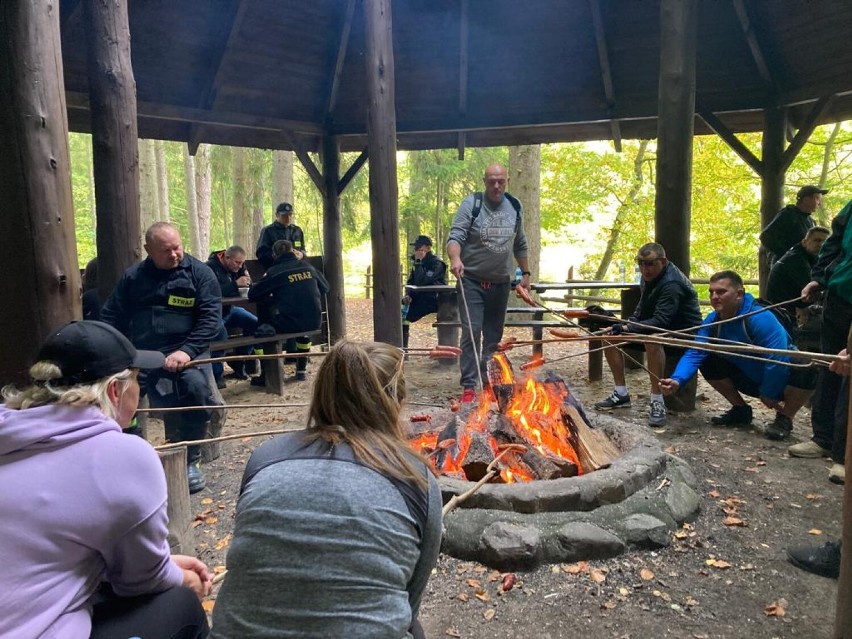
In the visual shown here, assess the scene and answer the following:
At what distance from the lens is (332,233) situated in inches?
366

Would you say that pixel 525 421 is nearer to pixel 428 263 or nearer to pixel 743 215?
pixel 428 263

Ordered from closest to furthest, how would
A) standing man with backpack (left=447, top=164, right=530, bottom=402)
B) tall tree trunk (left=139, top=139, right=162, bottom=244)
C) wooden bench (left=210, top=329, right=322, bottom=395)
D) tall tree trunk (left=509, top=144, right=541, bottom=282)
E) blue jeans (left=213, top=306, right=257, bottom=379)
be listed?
standing man with backpack (left=447, top=164, right=530, bottom=402), wooden bench (left=210, top=329, right=322, bottom=395), blue jeans (left=213, top=306, right=257, bottom=379), tall tree trunk (left=509, top=144, right=541, bottom=282), tall tree trunk (left=139, top=139, right=162, bottom=244)

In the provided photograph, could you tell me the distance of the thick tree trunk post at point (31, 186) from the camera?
8.66ft

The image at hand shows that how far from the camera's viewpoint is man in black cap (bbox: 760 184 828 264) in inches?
250

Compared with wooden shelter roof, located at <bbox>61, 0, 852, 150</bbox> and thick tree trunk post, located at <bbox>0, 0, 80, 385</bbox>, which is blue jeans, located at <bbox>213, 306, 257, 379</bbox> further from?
thick tree trunk post, located at <bbox>0, 0, 80, 385</bbox>

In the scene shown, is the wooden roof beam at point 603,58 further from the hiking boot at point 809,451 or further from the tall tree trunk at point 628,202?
the tall tree trunk at point 628,202

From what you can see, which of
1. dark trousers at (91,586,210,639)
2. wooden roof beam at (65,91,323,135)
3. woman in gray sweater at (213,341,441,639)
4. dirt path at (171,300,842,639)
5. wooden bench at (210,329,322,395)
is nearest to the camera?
woman in gray sweater at (213,341,441,639)

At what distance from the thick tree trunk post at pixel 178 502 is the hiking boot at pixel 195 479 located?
0.98 metres

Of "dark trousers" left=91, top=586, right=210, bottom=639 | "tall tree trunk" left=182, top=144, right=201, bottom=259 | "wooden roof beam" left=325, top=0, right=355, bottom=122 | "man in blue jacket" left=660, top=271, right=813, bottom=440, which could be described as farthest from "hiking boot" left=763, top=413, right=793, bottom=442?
"tall tree trunk" left=182, top=144, right=201, bottom=259

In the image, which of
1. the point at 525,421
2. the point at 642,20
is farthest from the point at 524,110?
the point at 525,421

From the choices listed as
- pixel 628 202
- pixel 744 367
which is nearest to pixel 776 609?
pixel 744 367

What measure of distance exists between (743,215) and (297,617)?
15309mm

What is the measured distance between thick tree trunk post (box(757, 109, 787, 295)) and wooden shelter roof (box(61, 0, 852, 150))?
241 mm

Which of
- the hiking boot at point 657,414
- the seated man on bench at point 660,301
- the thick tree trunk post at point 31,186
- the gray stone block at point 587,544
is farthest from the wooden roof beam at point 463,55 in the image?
the gray stone block at point 587,544
